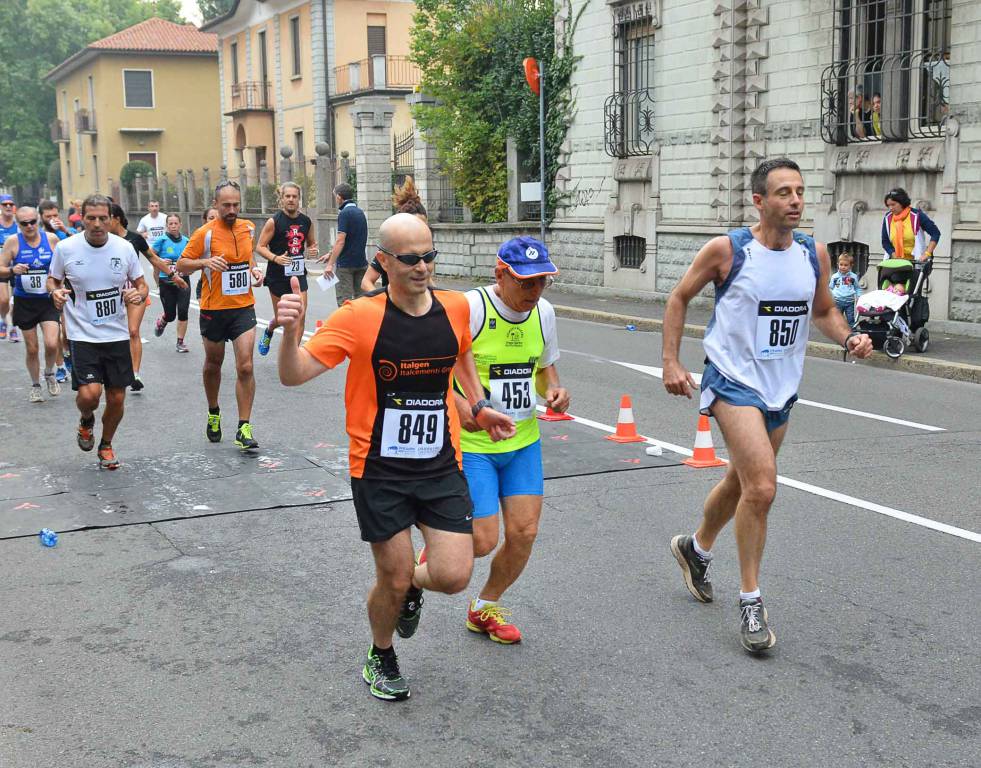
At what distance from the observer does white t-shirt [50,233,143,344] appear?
9062 mm

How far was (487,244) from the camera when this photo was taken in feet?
87.6

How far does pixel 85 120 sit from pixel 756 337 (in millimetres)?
65047

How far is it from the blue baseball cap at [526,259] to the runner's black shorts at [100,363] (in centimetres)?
485

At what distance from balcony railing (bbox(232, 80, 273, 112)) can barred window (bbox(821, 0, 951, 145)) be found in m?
38.4

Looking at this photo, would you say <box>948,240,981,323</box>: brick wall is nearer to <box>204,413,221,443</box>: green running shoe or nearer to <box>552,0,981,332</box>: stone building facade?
<box>552,0,981,332</box>: stone building facade

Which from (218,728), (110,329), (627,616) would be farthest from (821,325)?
(110,329)

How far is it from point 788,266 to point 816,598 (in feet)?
5.18

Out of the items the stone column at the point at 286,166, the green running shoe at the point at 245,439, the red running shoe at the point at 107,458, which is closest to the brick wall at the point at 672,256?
the green running shoe at the point at 245,439

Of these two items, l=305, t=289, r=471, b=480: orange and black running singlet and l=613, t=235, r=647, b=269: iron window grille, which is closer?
l=305, t=289, r=471, b=480: orange and black running singlet

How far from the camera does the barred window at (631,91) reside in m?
22.0

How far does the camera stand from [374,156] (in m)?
31.8

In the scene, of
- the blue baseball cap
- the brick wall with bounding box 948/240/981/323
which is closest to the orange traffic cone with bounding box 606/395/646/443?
the blue baseball cap

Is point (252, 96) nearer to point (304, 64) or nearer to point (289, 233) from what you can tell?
point (304, 64)

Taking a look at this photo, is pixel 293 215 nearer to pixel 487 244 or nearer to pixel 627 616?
pixel 627 616
